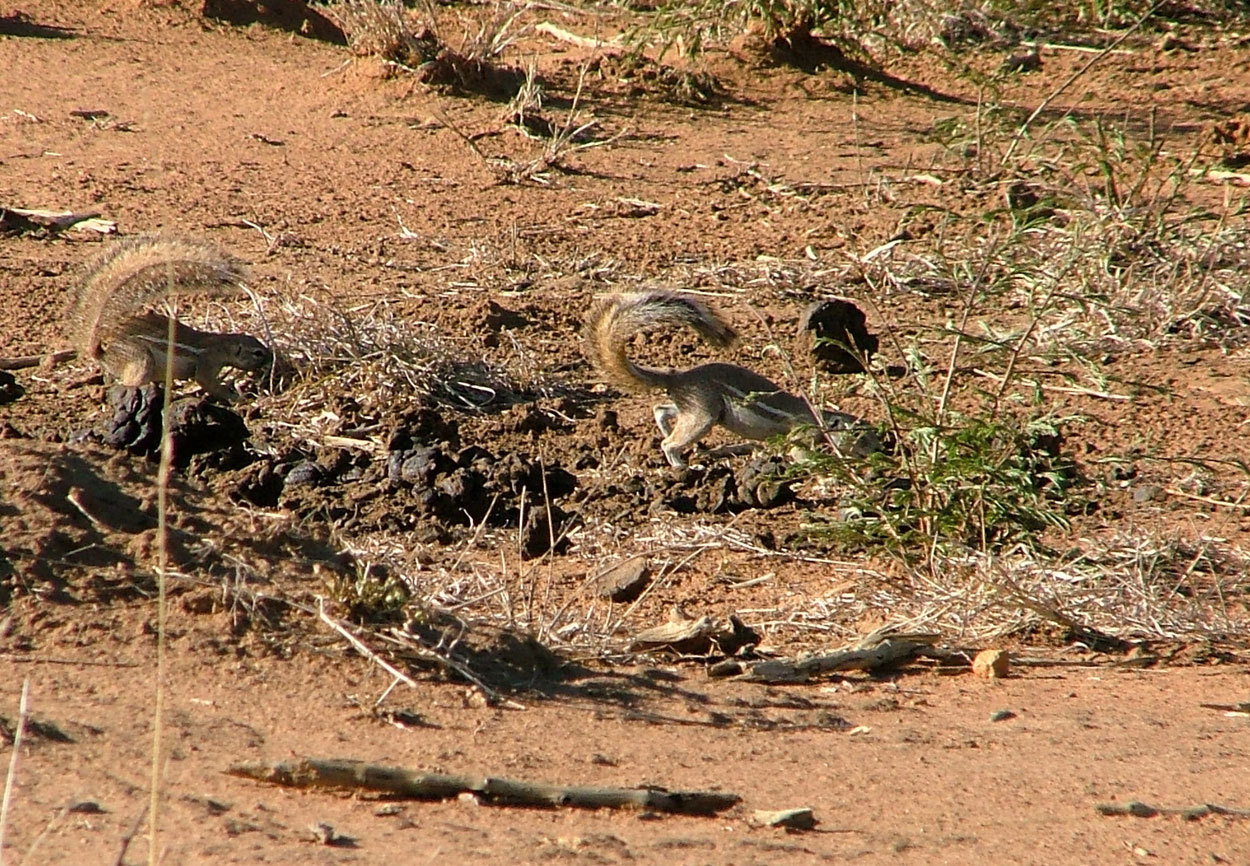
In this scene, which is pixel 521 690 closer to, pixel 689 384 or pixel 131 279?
pixel 689 384

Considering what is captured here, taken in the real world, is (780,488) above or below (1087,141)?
below

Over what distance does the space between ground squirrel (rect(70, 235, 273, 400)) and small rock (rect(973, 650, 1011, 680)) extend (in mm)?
3713

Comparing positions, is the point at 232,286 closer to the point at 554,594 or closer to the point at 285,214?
the point at 285,214

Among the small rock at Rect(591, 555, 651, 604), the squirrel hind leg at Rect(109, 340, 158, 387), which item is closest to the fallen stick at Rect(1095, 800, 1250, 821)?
the small rock at Rect(591, 555, 651, 604)

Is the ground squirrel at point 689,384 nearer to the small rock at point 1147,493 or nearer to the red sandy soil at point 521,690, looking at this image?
the red sandy soil at point 521,690

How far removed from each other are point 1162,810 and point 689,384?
3.69 metres

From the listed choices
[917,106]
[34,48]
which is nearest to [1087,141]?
[917,106]

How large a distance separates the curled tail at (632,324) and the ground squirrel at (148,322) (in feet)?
4.82

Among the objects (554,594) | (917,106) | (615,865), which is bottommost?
(554,594)

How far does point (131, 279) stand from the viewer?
6945 mm

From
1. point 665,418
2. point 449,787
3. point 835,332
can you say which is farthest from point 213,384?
point 449,787

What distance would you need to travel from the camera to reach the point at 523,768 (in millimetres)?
3617

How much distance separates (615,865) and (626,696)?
1187mm

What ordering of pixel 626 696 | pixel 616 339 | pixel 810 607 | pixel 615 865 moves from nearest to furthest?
pixel 615 865 → pixel 626 696 → pixel 810 607 → pixel 616 339
